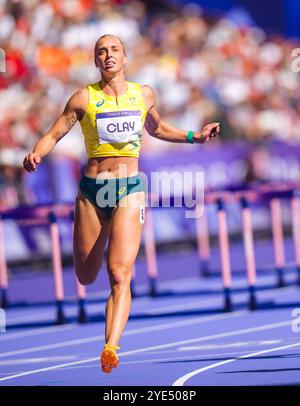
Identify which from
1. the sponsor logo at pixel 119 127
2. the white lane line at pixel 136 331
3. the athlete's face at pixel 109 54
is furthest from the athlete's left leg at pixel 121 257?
the white lane line at pixel 136 331

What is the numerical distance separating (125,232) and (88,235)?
1.07ft

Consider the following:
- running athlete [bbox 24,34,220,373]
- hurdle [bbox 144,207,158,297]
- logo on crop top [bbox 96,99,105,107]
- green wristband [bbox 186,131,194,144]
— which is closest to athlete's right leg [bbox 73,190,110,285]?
running athlete [bbox 24,34,220,373]

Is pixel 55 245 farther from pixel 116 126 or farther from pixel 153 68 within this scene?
pixel 153 68

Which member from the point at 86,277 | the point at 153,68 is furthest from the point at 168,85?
the point at 86,277

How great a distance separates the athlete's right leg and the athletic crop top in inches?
15.6

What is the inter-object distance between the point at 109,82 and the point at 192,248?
1377 centimetres

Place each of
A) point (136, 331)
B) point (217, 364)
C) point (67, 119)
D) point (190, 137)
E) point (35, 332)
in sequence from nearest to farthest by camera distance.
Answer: point (67, 119) → point (190, 137) → point (217, 364) → point (136, 331) → point (35, 332)

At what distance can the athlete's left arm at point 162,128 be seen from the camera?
9.03 meters

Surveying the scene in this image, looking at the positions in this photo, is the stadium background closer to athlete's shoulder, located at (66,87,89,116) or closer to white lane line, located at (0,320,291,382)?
white lane line, located at (0,320,291,382)

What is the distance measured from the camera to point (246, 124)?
2481 centimetres

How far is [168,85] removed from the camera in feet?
77.9

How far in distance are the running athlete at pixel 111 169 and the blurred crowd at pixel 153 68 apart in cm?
965
